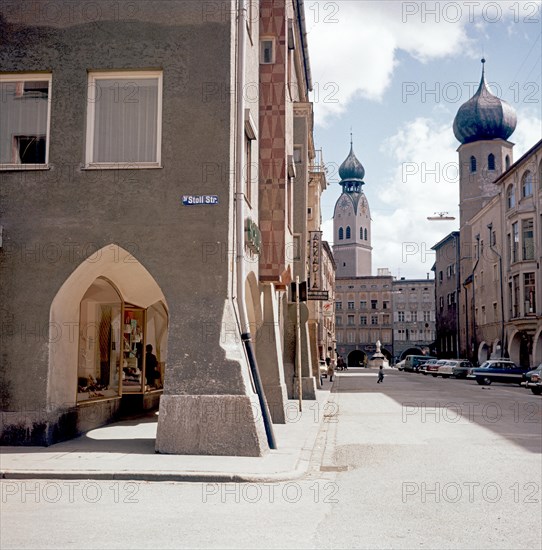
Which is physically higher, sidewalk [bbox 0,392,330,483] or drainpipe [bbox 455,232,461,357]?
drainpipe [bbox 455,232,461,357]

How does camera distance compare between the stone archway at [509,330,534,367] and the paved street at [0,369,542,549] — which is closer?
the paved street at [0,369,542,549]

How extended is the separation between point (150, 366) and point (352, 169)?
11738 centimetres

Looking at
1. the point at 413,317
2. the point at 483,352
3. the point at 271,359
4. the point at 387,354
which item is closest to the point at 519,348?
the point at 483,352

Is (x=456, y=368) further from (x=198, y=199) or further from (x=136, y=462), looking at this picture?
(x=136, y=462)

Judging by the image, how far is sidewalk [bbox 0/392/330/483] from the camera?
10.1 metres

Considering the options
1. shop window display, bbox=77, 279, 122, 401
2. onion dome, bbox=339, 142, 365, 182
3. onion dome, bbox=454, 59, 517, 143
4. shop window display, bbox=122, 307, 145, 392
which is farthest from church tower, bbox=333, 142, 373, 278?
shop window display, bbox=77, 279, 122, 401

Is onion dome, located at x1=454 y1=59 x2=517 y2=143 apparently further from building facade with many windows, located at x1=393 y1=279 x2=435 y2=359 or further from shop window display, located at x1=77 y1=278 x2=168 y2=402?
shop window display, located at x1=77 y1=278 x2=168 y2=402

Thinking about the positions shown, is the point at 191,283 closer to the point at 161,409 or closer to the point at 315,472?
the point at 161,409

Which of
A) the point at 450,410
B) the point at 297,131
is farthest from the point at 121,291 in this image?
the point at 297,131

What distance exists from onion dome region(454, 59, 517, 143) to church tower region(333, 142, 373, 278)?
5721cm

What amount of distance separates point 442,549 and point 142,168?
344 inches

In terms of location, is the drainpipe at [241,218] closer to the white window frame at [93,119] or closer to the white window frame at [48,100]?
the white window frame at [93,119]

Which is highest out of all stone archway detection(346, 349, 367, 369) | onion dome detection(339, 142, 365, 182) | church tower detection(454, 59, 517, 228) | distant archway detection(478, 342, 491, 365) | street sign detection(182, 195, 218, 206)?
onion dome detection(339, 142, 365, 182)

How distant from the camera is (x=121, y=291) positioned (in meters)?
16.9
